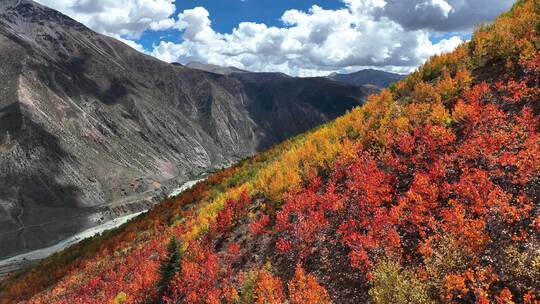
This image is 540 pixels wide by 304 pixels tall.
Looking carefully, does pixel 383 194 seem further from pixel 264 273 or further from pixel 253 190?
pixel 253 190

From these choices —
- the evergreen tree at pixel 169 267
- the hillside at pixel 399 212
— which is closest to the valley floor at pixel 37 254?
the hillside at pixel 399 212

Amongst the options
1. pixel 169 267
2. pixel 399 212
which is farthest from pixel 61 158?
pixel 399 212

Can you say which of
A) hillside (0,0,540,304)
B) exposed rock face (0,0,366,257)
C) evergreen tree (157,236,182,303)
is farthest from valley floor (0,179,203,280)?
evergreen tree (157,236,182,303)

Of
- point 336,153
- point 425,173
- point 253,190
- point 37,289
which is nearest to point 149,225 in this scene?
point 37,289

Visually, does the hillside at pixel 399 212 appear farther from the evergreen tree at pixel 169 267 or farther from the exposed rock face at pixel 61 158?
the exposed rock face at pixel 61 158

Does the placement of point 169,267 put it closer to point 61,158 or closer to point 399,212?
point 399,212

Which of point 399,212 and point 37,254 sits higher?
point 399,212
